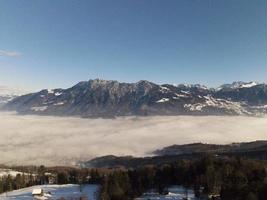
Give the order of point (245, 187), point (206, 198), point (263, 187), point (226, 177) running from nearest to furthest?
point (263, 187)
point (245, 187)
point (206, 198)
point (226, 177)

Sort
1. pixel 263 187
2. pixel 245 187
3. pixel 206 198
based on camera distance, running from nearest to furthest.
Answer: pixel 263 187 → pixel 245 187 → pixel 206 198

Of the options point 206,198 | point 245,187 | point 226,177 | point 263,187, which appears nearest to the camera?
point 263,187

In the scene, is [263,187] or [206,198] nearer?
[263,187]

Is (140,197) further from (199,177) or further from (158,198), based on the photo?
(199,177)

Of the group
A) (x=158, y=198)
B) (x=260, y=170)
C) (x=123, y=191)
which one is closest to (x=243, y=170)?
(x=260, y=170)

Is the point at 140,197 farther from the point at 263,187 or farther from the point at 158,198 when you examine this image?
the point at 263,187

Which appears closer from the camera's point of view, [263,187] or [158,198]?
[263,187]

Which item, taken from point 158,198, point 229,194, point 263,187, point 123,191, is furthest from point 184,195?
point 263,187
